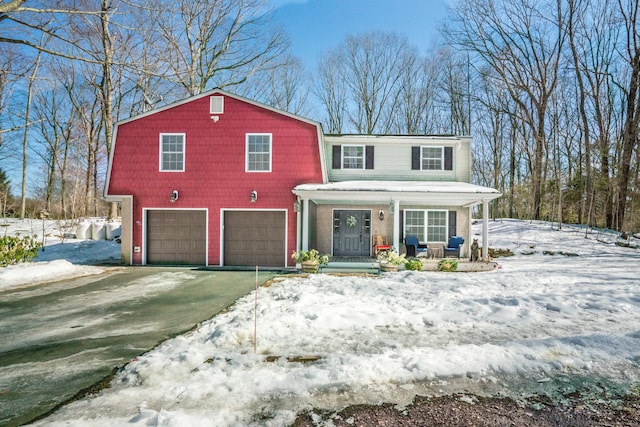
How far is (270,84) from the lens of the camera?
28328 mm

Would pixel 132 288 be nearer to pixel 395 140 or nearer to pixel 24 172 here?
pixel 395 140

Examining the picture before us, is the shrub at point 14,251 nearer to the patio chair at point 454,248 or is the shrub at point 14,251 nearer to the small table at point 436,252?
the small table at point 436,252

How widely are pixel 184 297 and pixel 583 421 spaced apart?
6678 mm

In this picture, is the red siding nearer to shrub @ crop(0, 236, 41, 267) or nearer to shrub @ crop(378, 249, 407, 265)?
shrub @ crop(0, 236, 41, 267)

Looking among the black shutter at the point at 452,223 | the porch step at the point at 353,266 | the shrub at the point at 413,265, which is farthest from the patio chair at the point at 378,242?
the black shutter at the point at 452,223

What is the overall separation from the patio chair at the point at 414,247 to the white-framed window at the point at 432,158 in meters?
3.02

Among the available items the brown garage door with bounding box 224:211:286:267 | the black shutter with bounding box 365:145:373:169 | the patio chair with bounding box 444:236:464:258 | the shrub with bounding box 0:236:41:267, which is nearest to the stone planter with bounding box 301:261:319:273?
the brown garage door with bounding box 224:211:286:267

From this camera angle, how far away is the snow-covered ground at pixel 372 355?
2855mm

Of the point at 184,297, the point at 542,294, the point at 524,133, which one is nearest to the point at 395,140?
the point at 542,294

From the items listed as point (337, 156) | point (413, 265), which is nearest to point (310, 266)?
point (413, 265)

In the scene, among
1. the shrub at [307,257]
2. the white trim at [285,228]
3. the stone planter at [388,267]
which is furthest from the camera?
the white trim at [285,228]

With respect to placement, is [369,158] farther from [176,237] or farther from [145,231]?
[145,231]

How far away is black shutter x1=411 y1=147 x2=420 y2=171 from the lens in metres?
13.9

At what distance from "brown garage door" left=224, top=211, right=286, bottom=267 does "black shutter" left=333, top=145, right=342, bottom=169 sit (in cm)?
331
